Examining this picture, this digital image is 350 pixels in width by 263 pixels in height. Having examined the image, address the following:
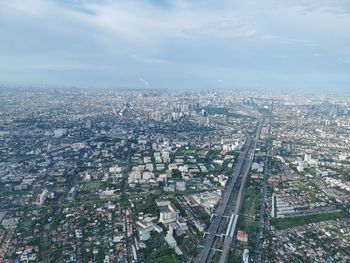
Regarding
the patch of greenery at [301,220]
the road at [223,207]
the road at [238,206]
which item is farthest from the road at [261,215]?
the road at [223,207]

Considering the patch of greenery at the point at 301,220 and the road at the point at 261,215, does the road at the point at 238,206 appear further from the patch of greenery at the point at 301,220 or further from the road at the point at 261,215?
the patch of greenery at the point at 301,220

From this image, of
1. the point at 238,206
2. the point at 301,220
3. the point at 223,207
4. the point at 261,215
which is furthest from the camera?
the point at 238,206

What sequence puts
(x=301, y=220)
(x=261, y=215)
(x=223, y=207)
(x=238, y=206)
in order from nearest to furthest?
(x=301, y=220) < (x=261, y=215) < (x=223, y=207) < (x=238, y=206)

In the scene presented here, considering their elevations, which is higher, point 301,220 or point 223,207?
point 223,207

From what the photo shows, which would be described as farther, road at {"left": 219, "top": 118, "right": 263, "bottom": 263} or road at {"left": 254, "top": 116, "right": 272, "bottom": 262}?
road at {"left": 254, "top": 116, "right": 272, "bottom": 262}

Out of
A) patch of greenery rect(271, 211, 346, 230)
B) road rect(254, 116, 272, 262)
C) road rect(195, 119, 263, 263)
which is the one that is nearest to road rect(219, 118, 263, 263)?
road rect(195, 119, 263, 263)

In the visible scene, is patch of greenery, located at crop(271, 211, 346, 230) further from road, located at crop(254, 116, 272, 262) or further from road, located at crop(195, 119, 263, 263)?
road, located at crop(195, 119, 263, 263)

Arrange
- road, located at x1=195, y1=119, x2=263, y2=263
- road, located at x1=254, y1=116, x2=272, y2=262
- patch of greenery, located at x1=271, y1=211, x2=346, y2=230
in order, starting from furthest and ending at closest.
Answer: patch of greenery, located at x1=271, y1=211, x2=346, y2=230 < road, located at x1=254, y1=116, x2=272, y2=262 < road, located at x1=195, y1=119, x2=263, y2=263

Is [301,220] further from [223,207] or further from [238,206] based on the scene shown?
[223,207]

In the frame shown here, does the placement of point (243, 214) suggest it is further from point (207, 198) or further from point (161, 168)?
point (161, 168)

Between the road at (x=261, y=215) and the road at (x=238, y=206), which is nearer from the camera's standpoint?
the road at (x=238, y=206)

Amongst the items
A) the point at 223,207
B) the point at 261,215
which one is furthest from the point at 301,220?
the point at 223,207
